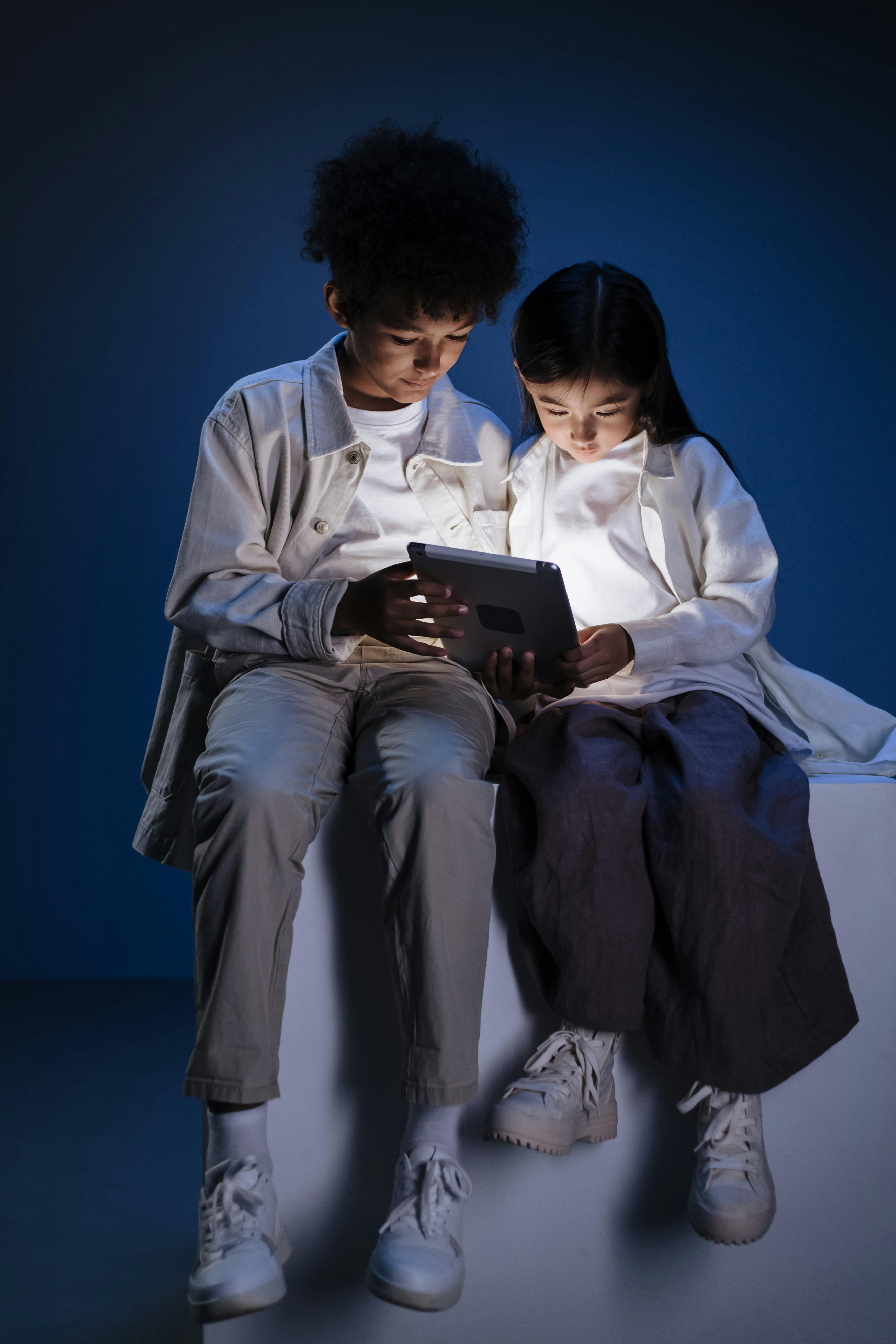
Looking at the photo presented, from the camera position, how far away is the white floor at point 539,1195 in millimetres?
967

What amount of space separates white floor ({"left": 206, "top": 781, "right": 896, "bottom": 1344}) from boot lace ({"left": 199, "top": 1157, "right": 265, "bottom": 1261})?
0.15 meters

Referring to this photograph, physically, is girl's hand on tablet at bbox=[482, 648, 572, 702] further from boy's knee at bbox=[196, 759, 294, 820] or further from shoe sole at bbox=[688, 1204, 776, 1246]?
shoe sole at bbox=[688, 1204, 776, 1246]

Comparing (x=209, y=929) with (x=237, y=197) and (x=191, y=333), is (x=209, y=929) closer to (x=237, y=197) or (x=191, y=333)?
(x=191, y=333)

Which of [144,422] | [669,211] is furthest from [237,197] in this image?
[669,211]

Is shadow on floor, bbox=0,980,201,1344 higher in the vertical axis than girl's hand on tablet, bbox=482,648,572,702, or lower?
lower

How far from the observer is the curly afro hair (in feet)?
3.67

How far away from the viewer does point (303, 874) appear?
919mm

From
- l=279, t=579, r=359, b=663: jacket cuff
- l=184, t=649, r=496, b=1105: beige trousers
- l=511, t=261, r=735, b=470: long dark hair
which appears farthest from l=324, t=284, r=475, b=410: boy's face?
l=184, t=649, r=496, b=1105: beige trousers

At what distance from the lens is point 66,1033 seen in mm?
1923

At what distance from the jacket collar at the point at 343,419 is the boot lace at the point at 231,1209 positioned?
2.32ft

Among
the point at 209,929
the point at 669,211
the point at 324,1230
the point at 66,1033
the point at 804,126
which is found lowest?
the point at 66,1033

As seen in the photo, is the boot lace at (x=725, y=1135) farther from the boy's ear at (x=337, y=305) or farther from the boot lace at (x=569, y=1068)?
the boy's ear at (x=337, y=305)

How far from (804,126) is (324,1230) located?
87.8 inches

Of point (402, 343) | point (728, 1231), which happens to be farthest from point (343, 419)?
point (728, 1231)
